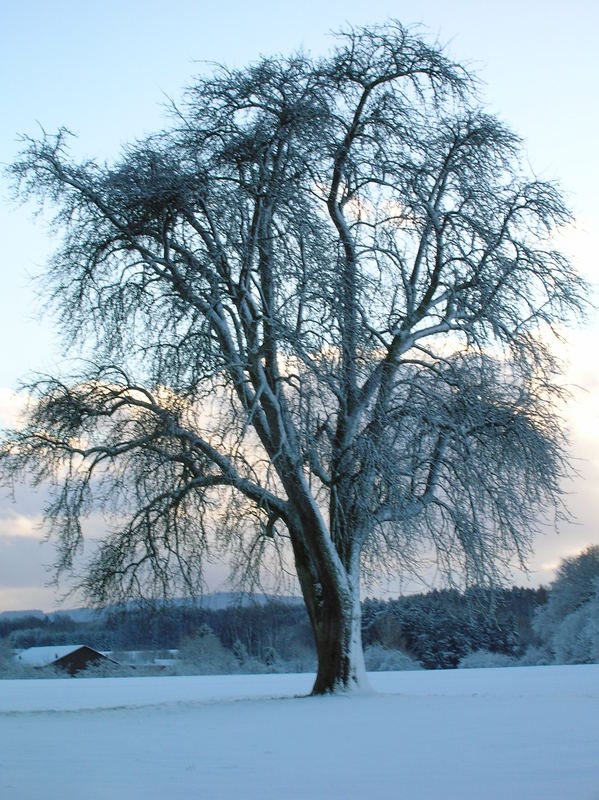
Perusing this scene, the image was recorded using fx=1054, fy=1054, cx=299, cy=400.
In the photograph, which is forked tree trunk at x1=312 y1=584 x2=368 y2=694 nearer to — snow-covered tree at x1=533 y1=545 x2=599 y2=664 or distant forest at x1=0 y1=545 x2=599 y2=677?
distant forest at x1=0 y1=545 x2=599 y2=677

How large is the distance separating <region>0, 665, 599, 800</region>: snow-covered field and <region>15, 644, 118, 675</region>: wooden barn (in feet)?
140

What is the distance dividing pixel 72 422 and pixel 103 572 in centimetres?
226

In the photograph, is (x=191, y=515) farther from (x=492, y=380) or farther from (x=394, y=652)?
(x=394, y=652)

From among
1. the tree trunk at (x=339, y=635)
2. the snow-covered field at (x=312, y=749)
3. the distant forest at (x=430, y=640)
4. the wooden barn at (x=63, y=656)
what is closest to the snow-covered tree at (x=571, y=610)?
the distant forest at (x=430, y=640)

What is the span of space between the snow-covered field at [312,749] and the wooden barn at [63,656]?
140ft

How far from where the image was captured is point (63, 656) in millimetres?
58688

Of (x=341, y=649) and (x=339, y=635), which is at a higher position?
(x=339, y=635)

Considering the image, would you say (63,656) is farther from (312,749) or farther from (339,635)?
(312,749)

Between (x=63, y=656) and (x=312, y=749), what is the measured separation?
52406 millimetres

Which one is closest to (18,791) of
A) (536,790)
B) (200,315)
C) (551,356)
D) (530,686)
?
(536,790)

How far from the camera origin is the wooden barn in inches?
2225

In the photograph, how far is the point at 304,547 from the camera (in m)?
15.5

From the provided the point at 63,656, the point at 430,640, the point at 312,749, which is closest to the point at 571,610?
the point at 430,640

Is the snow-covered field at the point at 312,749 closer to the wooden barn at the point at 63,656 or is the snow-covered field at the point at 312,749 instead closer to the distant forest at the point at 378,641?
the distant forest at the point at 378,641
